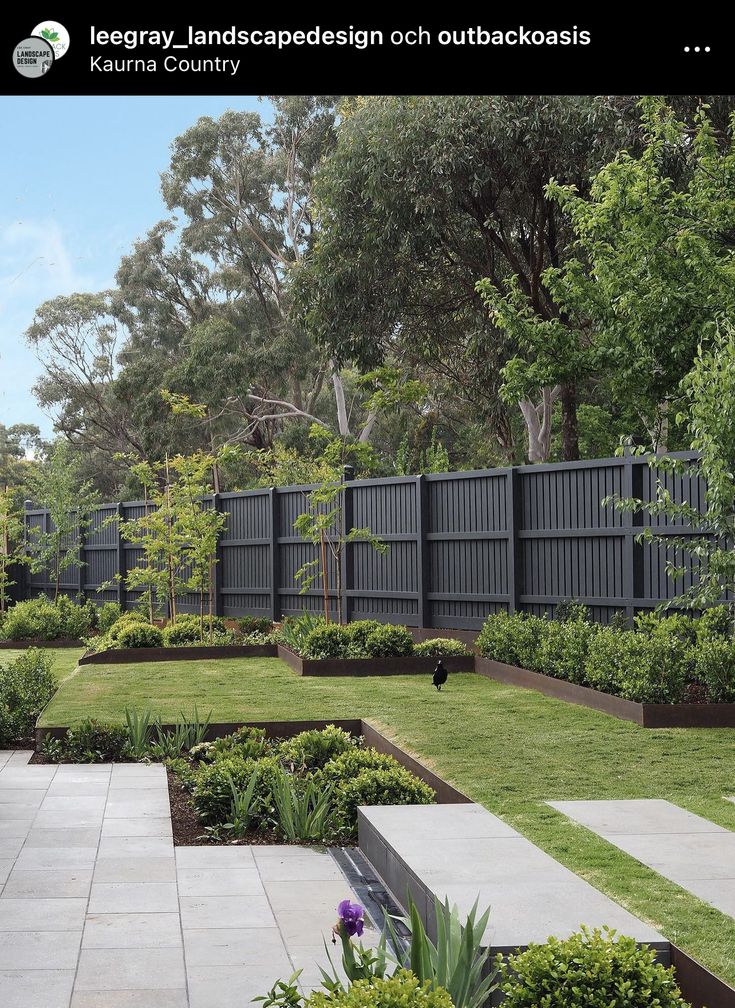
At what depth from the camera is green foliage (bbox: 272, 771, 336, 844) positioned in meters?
6.09

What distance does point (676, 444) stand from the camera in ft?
79.1

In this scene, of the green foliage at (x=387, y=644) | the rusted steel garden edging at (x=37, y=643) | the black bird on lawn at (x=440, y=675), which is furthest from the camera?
the rusted steel garden edging at (x=37, y=643)

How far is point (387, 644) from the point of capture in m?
13.5

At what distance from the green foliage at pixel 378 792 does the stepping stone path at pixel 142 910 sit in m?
0.50

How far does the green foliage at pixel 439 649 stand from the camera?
44.4 ft

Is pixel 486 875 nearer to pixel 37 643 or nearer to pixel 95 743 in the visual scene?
pixel 95 743

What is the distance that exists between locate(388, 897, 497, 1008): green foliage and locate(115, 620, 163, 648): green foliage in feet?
40.9

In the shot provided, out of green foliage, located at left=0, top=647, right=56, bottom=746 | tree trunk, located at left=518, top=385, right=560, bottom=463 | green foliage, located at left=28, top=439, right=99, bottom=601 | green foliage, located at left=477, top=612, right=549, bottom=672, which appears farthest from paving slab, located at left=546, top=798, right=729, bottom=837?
green foliage, located at left=28, top=439, right=99, bottom=601

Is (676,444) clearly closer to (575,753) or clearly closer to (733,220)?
(733,220)

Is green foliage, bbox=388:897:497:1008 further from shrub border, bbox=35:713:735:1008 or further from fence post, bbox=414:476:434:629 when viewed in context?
fence post, bbox=414:476:434:629

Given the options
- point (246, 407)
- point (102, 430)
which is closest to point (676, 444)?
point (246, 407)

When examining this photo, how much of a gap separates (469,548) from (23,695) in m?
6.50

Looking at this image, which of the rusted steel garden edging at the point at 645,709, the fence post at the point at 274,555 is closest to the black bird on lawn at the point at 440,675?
the rusted steel garden edging at the point at 645,709

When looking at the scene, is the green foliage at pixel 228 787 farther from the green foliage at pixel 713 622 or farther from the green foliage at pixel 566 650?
the green foliage at pixel 566 650
